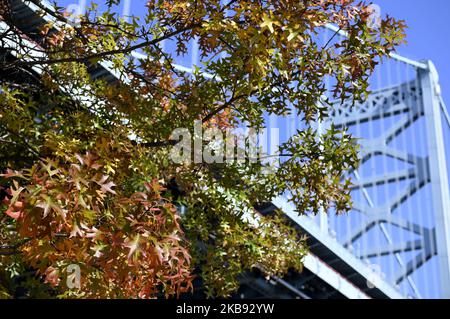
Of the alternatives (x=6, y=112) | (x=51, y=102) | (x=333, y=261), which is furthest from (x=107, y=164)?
(x=333, y=261)

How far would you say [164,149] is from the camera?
622 centimetres

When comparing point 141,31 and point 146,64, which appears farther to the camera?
point 146,64

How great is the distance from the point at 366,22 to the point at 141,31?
1568 millimetres

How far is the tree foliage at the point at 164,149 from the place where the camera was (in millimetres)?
3422

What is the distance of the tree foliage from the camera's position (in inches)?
135

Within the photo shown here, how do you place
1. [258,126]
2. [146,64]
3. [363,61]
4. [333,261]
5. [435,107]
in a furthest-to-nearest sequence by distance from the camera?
[435,107] < [333,261] < [146,64] < [258,126] < [363,61]

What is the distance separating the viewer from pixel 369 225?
38625mm

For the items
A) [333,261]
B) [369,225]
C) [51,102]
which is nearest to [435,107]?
[369,225]

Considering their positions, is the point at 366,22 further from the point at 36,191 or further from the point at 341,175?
the point at 36,191

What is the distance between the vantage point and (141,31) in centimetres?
523
